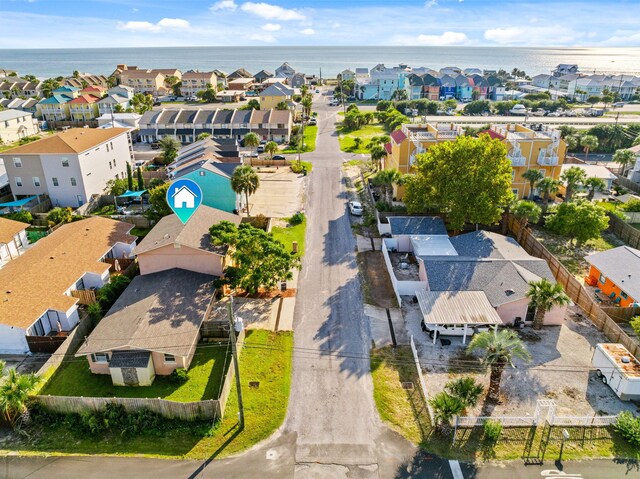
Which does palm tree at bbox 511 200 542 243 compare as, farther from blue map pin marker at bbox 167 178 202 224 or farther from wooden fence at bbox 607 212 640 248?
blue map pin marker at bbox 167 178 202 224

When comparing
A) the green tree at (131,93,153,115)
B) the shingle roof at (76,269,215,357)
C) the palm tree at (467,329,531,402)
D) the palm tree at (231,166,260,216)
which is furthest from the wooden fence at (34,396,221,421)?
the green tree at (131,93,153,115)

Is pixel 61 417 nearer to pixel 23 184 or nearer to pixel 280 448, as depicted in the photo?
pixel 280 448

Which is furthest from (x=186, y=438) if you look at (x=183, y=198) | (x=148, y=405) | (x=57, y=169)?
(x=57, y=169)

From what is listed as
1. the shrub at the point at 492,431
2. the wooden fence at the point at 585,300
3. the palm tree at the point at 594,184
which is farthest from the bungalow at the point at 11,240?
the palm tree at the point at 594,184

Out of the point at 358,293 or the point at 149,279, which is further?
the point at 358,293

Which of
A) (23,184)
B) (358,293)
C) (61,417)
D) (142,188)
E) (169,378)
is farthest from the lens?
(142,188)

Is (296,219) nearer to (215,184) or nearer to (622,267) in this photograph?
(215,184)

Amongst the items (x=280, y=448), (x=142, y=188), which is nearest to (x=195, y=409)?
(x=280, y=448)

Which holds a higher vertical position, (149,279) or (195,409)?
(149,279)
